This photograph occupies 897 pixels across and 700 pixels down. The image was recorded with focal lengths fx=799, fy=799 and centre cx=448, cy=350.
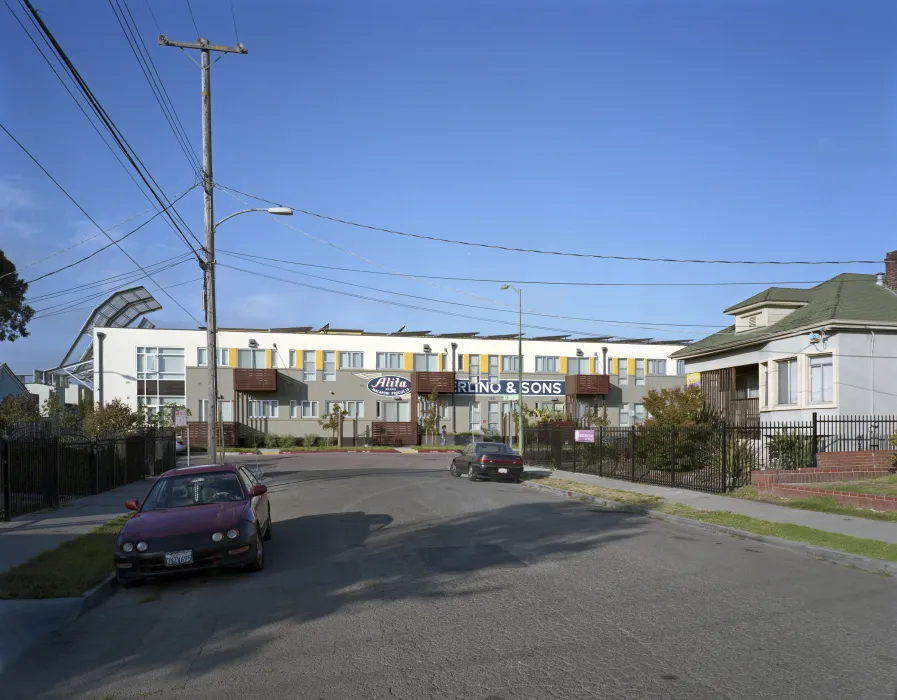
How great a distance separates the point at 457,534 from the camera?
44.9 feet

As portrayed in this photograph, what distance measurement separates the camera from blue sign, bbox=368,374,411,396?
6078 centimetres

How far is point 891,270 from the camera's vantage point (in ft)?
92.6

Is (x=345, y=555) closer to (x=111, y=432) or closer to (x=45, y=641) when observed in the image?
(x=45, y=641)

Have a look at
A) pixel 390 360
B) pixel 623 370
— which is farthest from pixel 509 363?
pixel 623 370

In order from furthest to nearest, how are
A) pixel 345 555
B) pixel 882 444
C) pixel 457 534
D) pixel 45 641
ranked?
pixel 882 444 < pixel 457 534 < pixel 345 555 < pixel 45 641

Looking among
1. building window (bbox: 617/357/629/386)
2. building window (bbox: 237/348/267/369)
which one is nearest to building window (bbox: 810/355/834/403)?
building window (bbox: 617/357/629/386)

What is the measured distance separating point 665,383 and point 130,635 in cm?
6451

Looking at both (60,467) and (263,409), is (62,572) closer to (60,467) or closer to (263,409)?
(60,467)

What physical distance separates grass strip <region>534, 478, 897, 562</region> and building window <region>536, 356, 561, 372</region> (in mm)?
45808

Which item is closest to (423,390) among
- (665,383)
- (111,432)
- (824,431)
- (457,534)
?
(665,383)

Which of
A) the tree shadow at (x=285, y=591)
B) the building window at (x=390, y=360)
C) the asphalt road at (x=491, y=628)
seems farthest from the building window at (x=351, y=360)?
the asphalt road at (x=491, y=628)

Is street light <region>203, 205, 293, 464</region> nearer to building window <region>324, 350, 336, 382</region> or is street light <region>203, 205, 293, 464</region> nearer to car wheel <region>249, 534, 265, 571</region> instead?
car wheel <region>249, 534, 265, 571</region>

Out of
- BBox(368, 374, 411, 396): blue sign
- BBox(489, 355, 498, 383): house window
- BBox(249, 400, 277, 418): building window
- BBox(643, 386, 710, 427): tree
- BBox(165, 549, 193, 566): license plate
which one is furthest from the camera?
BBox(489, 355, 498, 383): house window

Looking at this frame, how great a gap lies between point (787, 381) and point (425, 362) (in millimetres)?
39276
